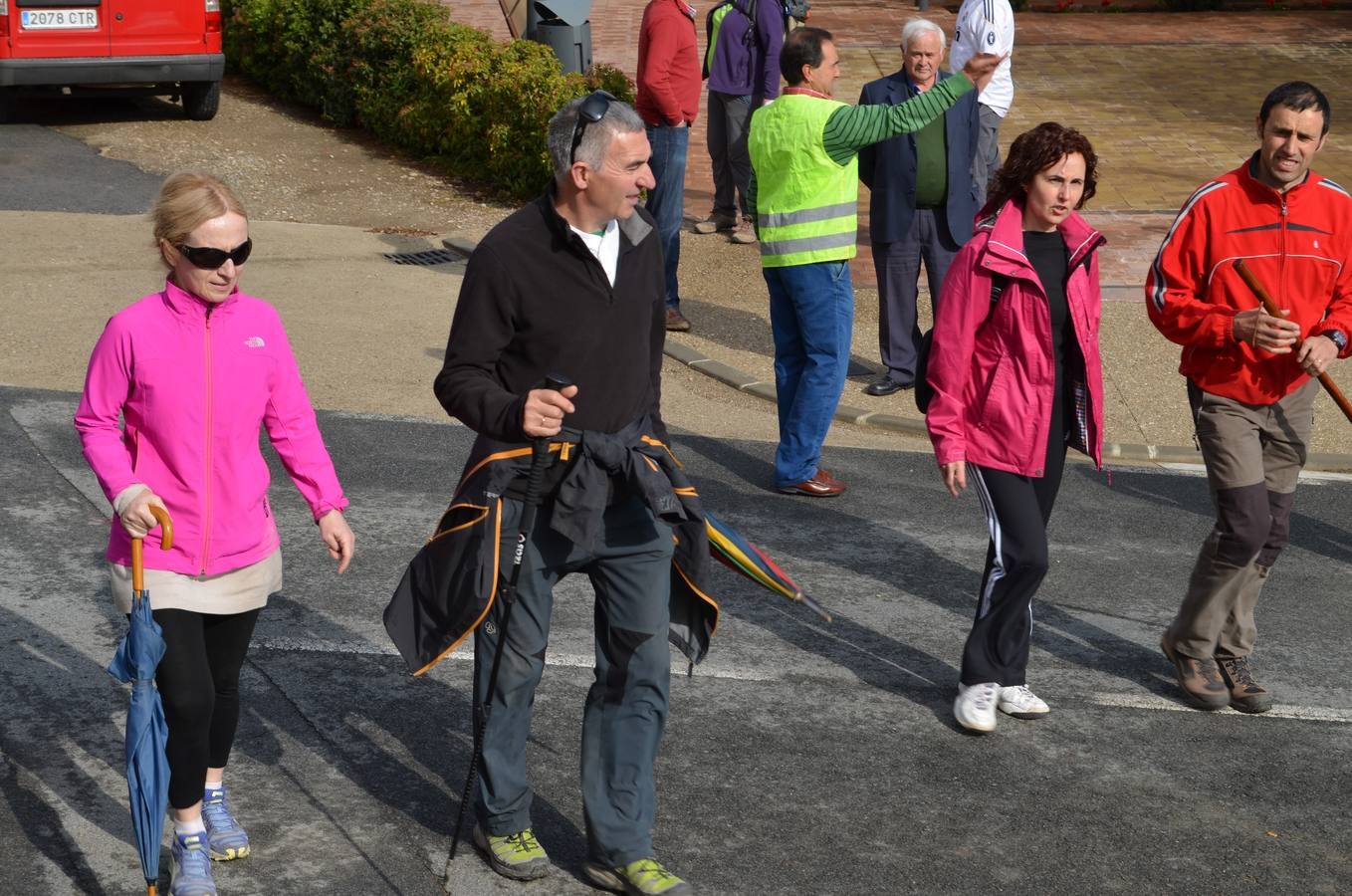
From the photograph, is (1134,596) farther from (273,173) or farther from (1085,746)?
(273,173)

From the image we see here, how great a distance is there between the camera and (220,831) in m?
4.49

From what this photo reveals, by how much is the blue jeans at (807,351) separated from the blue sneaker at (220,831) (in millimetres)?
4138

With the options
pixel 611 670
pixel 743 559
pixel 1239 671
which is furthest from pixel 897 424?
pixel 611 670

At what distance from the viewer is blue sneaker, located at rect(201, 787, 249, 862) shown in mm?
4469

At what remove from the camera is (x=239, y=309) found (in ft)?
13.8

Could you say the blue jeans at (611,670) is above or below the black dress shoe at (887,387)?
above

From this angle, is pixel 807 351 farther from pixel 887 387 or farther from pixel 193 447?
pixel 193 447

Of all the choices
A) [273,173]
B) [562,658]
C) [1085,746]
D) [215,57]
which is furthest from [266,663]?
[215,57]

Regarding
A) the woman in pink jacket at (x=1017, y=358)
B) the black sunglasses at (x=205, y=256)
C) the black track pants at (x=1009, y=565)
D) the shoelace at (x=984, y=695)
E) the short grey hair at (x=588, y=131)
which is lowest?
the shoelace at (x=984, y=695)

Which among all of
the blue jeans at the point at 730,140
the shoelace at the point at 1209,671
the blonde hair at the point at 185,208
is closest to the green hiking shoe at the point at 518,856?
the blonde hair at the point at 185,208

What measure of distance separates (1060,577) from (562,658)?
2.42 metres

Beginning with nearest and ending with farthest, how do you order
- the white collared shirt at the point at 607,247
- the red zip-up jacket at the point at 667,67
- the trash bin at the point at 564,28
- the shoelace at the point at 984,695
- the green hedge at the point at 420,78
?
the white collared shirt at the point at 607,247 < the shoelace at the point at 984,695 < the red zip-up jacket at the point at 667,67 < the green hedge at the point at 420,78 < the trash bin at the point at 564,28

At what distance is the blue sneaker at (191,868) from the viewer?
4.16 meters

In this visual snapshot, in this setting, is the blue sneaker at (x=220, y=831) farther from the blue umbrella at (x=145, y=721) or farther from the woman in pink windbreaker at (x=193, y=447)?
the blue umbrella at (x=145, y=721)
